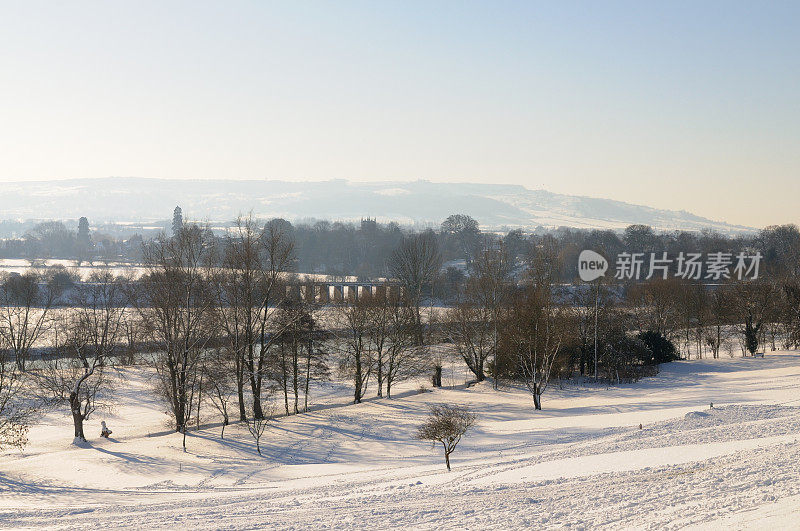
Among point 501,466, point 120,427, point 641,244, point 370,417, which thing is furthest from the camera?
point 641,244

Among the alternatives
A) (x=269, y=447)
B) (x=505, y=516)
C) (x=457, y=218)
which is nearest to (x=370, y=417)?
(x=269, y=447)

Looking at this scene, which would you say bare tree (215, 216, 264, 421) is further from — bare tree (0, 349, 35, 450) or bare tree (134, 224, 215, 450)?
bare tree (0, 349, 35, 450)

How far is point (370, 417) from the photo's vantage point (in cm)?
2983

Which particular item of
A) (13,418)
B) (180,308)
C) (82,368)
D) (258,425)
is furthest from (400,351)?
(13,418)

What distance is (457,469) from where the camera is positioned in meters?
18.0

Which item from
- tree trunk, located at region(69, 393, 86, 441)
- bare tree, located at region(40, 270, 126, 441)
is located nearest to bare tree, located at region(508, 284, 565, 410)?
bare tree, located at region(40, 270, 126, 441)

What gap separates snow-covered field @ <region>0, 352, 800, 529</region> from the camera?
40.2 feet

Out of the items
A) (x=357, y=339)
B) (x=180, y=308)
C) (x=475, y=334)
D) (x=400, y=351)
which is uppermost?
(x=180, y=308)

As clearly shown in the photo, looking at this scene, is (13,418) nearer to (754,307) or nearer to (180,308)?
(180,308)

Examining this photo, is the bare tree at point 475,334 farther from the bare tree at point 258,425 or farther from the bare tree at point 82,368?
the bare tree at point 82,368

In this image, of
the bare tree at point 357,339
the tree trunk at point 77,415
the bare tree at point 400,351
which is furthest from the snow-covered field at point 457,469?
the bare tree at point 400,351

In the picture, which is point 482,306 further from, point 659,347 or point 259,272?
point 259,272

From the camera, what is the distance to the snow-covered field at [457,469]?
12258 mm

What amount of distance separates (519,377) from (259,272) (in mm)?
17695
